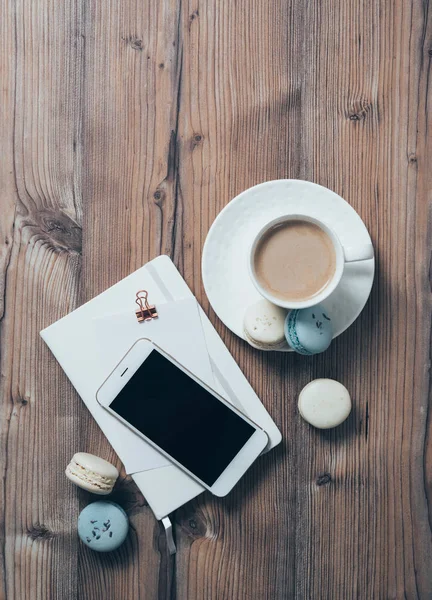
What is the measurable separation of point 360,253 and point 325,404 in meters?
0.23

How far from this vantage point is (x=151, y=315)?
86cm

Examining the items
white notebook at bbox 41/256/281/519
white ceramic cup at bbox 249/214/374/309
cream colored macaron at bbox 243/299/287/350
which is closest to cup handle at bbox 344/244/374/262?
white ceramic cup at bbox 249/214/374/309

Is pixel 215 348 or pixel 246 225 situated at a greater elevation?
pixel 246 225

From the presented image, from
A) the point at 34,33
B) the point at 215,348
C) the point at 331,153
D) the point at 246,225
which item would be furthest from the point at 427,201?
the point at 34,33

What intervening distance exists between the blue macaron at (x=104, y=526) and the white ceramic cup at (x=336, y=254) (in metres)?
0.39

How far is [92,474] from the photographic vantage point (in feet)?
2.71

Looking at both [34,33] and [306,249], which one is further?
[34,33]

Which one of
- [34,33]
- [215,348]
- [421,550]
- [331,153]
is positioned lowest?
[421,550]

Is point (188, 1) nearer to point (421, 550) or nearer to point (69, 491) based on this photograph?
point (69, 491)

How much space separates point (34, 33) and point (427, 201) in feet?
2.10

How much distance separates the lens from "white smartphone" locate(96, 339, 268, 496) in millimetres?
846

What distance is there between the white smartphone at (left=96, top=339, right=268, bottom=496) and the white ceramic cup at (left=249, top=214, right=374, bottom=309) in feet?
0.61

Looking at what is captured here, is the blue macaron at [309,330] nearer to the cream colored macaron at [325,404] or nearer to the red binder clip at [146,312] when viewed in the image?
the cream colored macaron at [325,404]

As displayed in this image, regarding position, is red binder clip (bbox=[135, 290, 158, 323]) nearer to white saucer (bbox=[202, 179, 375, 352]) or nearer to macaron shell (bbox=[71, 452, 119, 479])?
white saucer (bbox=[202, 179, 375, 352])
